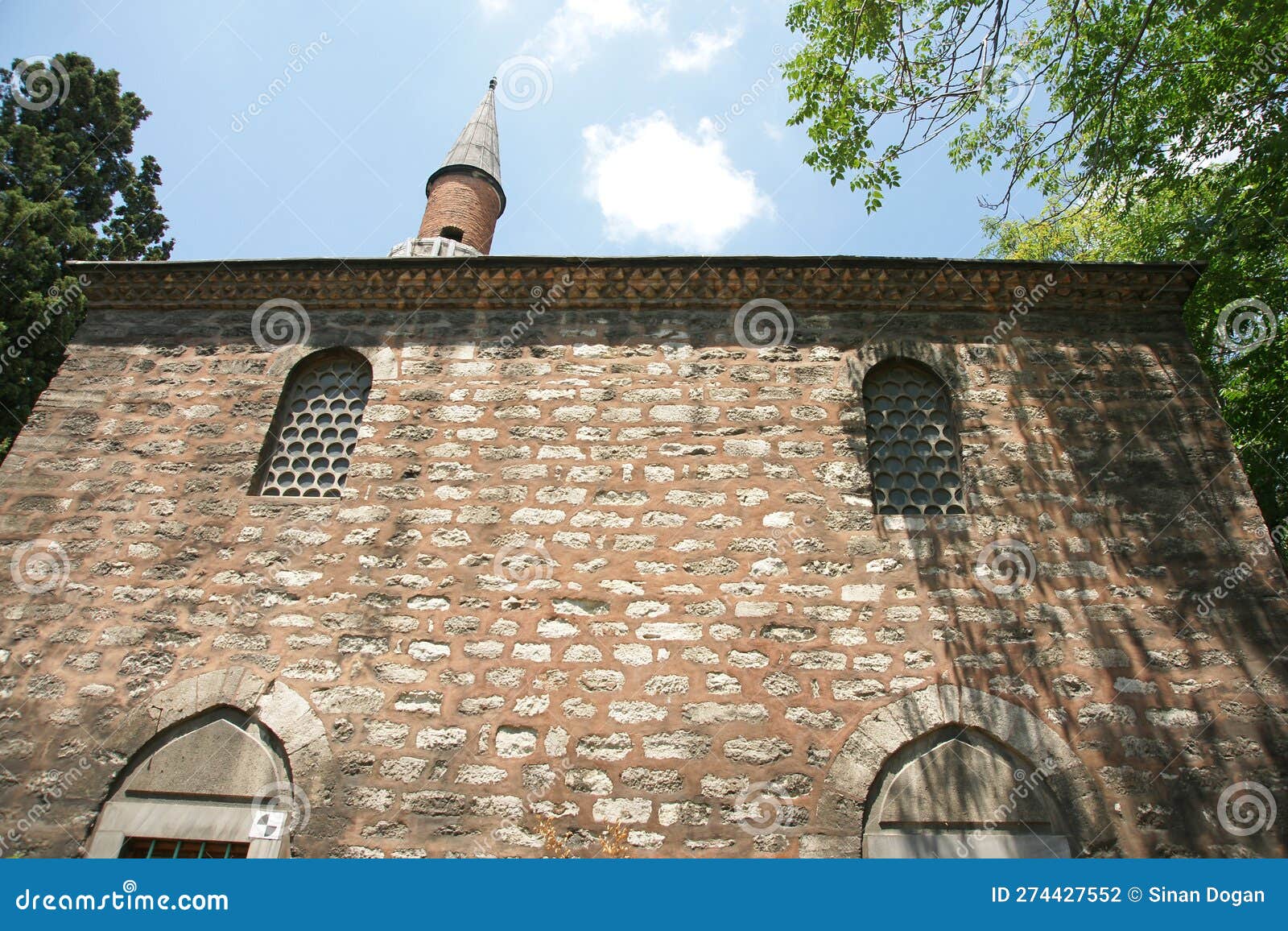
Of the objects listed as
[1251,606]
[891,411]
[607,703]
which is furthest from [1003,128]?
[607,703]

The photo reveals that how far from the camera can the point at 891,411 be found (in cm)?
566

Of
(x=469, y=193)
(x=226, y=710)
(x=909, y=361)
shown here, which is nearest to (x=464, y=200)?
(x=469, y=193)

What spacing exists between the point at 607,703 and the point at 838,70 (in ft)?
18.4

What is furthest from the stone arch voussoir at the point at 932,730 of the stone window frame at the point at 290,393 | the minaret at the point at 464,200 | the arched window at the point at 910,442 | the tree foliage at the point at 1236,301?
the minaret at the point at 464,200

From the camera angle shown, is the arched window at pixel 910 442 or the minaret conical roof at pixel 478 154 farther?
the minaret conical roof at pixel 478 154

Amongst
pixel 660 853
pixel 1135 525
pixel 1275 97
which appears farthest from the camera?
pixel 1275 97

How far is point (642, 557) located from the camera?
4965mm

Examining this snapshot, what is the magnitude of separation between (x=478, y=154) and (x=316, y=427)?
28.1 ft

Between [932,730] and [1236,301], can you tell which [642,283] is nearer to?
[932,730]

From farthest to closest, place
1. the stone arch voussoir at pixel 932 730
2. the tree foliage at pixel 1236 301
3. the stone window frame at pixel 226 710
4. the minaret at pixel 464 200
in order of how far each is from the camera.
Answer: the minaret at pixel 464 200 < the tree foliage at pixel 1236 301 < the stone window frame at pixel 226 710 < the stone arch voussoir at pixel 932 730

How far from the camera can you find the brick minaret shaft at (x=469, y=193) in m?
11.7

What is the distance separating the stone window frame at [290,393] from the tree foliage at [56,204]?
4470 millimetres

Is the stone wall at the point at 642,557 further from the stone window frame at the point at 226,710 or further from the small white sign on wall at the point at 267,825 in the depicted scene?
the small white sign on wall at the point at 267,825

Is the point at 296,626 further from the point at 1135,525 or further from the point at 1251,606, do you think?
the point at 1251,606
